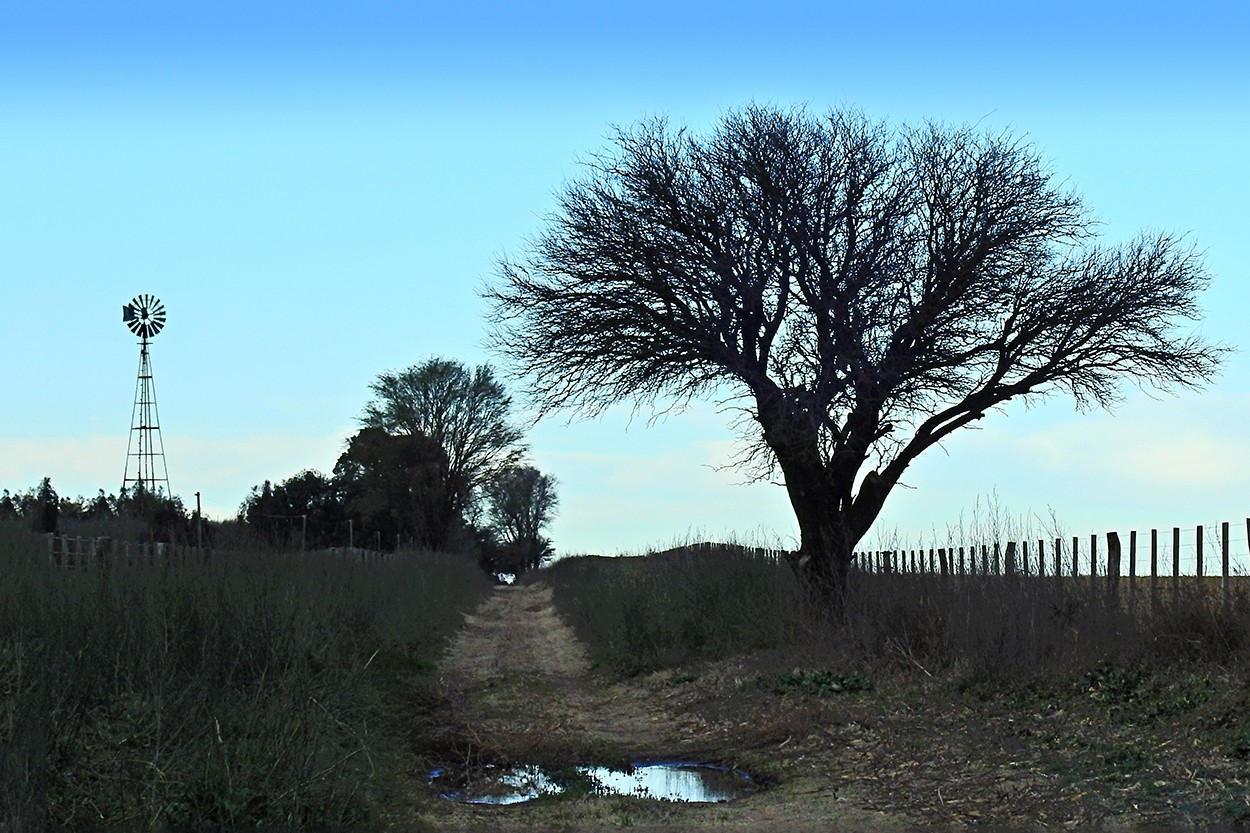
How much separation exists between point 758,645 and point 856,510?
3.34 m

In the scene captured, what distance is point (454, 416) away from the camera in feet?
225

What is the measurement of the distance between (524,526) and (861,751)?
93679mm

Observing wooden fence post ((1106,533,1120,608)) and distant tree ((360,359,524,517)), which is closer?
wooden fence post ((1106,533,1120,608))

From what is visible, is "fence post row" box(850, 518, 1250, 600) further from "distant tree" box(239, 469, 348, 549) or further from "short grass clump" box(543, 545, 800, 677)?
"distant tree" box(239, 469, 348, 549)

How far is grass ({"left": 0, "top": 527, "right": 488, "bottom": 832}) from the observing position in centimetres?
788

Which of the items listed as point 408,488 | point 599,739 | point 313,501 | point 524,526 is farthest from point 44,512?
point 524,526

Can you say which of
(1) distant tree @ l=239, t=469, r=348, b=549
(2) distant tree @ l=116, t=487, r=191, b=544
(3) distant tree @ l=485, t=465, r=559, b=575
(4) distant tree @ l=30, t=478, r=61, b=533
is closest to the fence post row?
(4) distant tree @ l=30, t=478, r=61, b=533

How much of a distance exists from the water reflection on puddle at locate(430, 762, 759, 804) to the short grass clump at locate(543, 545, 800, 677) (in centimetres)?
666

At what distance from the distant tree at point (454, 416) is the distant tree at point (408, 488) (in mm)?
638

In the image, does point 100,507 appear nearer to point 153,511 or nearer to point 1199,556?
point 153,511

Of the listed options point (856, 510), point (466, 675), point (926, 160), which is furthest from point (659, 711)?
point (926, 160)

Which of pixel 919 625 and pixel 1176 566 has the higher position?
pixel 1176 566

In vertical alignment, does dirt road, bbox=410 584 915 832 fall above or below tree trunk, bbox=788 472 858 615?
below

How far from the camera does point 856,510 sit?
20.6m
